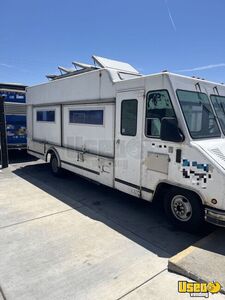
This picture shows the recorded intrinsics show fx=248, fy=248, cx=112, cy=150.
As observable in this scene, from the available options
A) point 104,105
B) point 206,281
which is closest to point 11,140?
point 104,105

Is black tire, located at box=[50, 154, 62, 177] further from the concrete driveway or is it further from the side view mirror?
the side view mirror

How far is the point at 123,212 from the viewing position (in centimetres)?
539

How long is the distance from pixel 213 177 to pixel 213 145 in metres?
0.63

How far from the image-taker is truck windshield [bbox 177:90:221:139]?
416 cm

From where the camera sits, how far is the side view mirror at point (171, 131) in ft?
Result: 13.2

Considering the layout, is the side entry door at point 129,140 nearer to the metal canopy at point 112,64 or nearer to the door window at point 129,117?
the door window at point 129,117

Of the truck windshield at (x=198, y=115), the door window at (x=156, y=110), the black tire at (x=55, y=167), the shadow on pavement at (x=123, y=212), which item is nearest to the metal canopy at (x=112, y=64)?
the door window at (x=156, y=110)

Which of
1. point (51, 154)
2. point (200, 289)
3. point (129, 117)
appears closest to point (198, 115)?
point (129, 117)

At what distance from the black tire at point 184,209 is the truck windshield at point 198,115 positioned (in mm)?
1045

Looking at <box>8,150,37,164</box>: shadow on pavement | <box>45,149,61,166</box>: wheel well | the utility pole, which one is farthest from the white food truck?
<box>8,150,37,164</box>: shadow on pavement

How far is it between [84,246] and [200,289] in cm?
180

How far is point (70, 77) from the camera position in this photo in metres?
6.68

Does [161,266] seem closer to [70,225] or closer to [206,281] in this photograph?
[206,281]

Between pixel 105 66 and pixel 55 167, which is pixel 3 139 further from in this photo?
pixel 105 66
